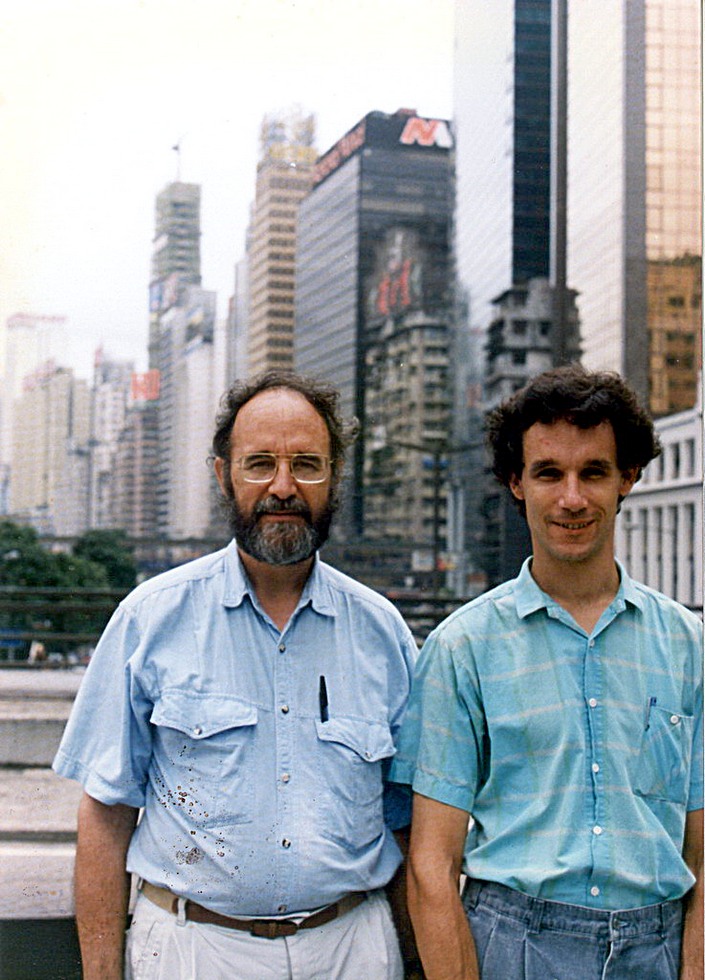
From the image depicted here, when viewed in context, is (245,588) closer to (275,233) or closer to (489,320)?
(275,233)

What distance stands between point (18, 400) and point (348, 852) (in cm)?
219

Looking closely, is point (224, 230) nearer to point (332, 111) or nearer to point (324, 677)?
point (332, 111)

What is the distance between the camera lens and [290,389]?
1.38 metres

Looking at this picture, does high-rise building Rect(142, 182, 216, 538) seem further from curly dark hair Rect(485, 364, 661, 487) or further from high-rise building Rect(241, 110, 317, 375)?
curly dark hair Rect(485, 364, 661, 487)

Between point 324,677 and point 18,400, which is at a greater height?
point 18,400

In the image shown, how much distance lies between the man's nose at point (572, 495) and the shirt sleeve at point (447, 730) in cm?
25

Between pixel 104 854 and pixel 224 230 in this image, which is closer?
pixel 104 854

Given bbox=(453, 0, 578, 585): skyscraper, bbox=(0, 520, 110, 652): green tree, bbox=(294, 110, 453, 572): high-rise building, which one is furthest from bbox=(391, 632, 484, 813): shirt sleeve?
bbox=(294, 110, 453, 572): high-rise building

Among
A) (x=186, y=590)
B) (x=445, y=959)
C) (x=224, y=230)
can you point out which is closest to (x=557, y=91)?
(x=224, y=230)

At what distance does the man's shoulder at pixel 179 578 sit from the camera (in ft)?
4.43

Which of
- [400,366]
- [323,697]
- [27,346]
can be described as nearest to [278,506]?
[323,697]

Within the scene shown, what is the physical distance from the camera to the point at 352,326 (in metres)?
34.5

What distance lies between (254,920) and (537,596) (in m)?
0.61

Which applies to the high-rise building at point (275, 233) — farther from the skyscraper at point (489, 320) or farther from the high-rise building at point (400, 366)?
the high-rise building at point (400, 366)
